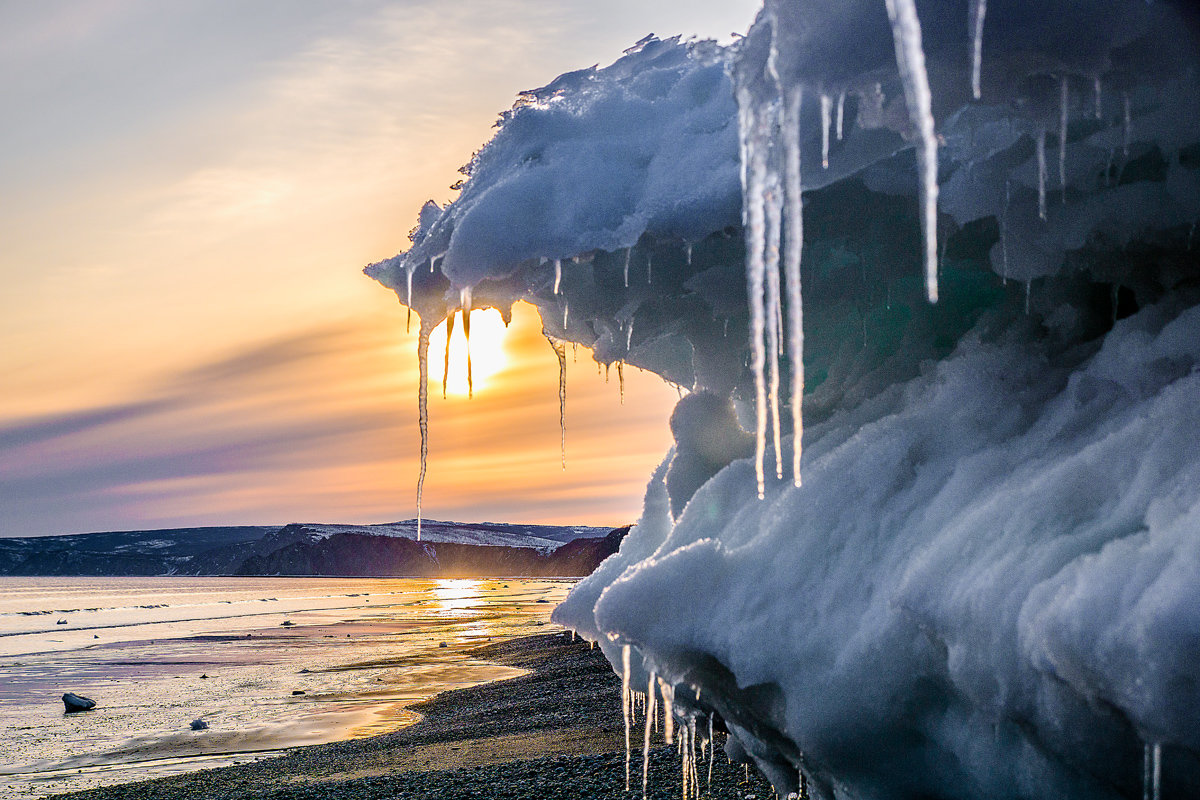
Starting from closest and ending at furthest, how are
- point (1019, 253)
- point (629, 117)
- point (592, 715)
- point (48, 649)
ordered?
point (1019, 253) < point (629, 117) < point (592, 715) < point (48, 649)

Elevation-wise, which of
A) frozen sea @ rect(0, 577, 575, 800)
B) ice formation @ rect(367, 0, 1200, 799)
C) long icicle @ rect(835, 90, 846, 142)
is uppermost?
long icicle @ rect(835, 90, 846, 142)

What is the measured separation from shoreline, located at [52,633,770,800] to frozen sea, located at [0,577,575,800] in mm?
1273

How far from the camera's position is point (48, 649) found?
120 feet

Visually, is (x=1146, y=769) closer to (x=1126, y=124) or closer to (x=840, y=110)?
(x=1126, y=124)

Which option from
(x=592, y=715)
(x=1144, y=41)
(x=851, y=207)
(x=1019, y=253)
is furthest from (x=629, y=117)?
(x=592, y=715)

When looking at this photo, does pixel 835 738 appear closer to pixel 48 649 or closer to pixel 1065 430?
pixel 1065 430

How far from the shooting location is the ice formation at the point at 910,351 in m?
2.65

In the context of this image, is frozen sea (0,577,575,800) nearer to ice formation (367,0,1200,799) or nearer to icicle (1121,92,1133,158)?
ice formation (367,0,1200,799)

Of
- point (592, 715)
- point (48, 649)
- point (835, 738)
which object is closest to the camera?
point (835, 738)

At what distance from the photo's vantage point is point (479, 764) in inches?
429

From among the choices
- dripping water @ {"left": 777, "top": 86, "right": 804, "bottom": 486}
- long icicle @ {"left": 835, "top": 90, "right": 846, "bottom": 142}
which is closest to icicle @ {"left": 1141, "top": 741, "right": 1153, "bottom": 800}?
dripping water @ {"left": 777, "top": 86, "right": 804, "bottom": 486}

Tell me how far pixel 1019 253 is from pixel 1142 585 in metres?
1.78

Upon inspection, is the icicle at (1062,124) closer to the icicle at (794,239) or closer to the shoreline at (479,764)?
the icicle at (794,239)

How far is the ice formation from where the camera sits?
104 inches
